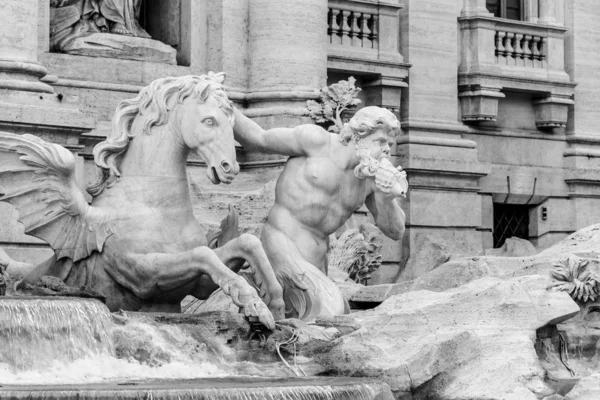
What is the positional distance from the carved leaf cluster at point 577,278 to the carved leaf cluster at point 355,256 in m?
4.86

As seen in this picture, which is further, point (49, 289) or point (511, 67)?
point (511, 67)

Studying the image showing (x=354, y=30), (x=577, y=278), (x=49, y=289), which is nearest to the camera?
(x=577, y=278)

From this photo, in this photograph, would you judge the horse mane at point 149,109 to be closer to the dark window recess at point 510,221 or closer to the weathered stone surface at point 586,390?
the weathered stone surface at point 586,390

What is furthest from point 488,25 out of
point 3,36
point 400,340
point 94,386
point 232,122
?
point 94,386

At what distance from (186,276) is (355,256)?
4750mm

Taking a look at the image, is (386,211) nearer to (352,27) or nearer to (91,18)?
A: (91,18)

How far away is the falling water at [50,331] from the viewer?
1210cm

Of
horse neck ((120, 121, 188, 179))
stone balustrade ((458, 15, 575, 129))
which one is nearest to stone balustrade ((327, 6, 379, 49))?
stone balustrade ((458, 15, 575, 129))

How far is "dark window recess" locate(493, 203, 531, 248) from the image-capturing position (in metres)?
24.2

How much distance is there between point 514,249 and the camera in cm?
2209

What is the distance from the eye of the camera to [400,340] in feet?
41.7

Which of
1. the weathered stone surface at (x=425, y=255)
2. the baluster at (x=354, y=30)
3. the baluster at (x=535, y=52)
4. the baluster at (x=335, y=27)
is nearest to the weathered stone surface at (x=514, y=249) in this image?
the weathered stone surface at (x=425, y=255)

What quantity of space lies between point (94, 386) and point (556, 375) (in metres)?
3.47

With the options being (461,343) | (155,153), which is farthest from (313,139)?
(461,343)
